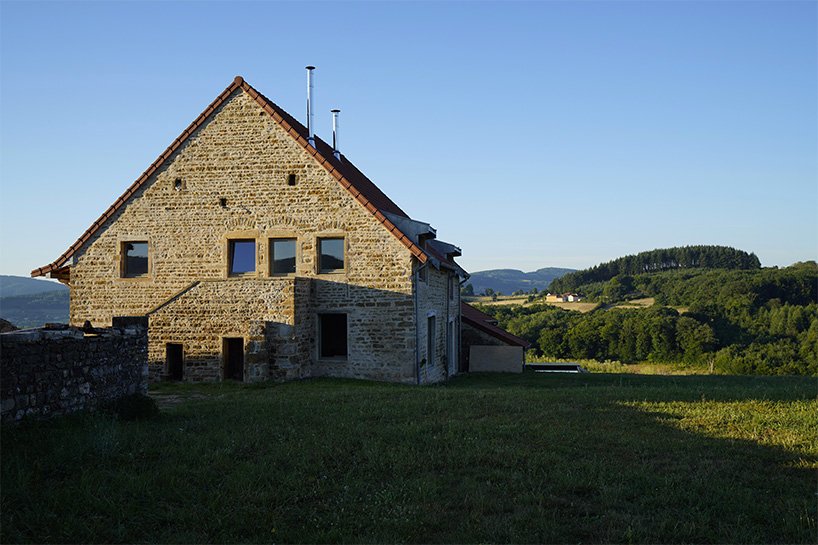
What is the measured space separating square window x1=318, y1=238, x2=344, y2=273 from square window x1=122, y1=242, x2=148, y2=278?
229 inches

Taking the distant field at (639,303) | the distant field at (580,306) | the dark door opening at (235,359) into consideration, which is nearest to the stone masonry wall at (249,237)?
the dark door opening at (235,359)

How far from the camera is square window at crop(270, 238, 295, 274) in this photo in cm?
2025

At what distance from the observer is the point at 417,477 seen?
293 inches

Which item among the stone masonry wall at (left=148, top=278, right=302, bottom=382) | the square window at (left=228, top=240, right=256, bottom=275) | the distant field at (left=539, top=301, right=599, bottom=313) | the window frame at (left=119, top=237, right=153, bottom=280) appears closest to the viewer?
the stone masonry wall at (left=148, top=278, right=302, bottom=382)

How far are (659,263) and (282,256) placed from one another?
297 feet

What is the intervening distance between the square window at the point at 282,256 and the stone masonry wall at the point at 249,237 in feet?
0.77

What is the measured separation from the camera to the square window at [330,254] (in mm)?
19906

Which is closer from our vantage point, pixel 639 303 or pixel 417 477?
pixel 417 477

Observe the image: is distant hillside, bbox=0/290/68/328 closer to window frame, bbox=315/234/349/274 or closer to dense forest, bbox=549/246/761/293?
window frame, bbox=315/234/349/274

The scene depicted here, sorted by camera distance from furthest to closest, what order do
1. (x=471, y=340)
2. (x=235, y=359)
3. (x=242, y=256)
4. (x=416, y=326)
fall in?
1. (x=471, y=340)
2. (x=242, y=256)
3. (x=235, y=359)
4. (x=416, y=326)

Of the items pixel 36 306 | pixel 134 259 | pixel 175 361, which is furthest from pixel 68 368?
pixel 36 306

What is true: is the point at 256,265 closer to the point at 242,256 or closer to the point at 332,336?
the point at 242,256

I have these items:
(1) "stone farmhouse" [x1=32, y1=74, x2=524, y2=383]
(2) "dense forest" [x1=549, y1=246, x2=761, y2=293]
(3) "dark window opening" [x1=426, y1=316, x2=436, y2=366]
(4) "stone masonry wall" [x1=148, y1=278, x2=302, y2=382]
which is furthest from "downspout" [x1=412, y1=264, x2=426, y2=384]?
(2) "dense forest" [x1=549, y1=246, x2=761, y2=293]

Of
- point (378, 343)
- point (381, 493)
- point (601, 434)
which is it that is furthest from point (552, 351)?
point (381, 493)
